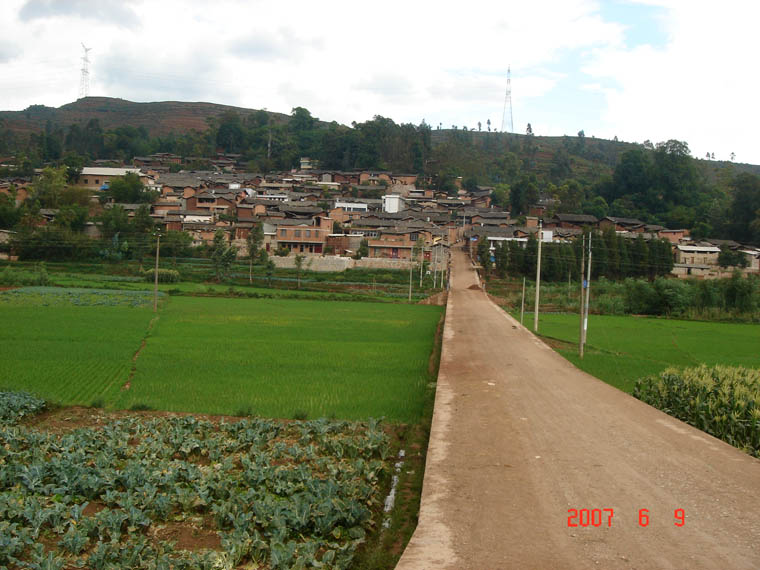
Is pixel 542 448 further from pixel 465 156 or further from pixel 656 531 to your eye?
pixel 465 156

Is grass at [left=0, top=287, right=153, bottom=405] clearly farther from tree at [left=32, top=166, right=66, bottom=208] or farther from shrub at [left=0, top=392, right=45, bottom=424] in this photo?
tree at [left=32, top=166, right=66, bottom=208]

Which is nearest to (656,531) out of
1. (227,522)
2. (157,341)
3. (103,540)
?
(227,522)

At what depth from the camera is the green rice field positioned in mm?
13602

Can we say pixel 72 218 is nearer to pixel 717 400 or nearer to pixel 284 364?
pixel 284 364

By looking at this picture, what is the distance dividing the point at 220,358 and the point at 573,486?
1363 cm

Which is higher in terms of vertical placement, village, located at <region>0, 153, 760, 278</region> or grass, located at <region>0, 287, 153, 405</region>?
village, located at <region>0, 153, 760, 278</region>

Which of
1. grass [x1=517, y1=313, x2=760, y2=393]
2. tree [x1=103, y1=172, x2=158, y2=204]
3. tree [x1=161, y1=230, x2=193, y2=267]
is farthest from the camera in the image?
tree [x1=103, y1=172, x2=158, y2=204]

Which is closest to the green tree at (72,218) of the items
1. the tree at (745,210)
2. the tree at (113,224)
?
the tree at (113,224)

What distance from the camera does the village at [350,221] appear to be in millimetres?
57375

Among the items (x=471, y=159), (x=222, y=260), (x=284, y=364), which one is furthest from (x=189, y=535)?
(x=471, y=159)

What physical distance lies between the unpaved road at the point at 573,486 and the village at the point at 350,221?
34.9m

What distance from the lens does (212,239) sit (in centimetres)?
5728
